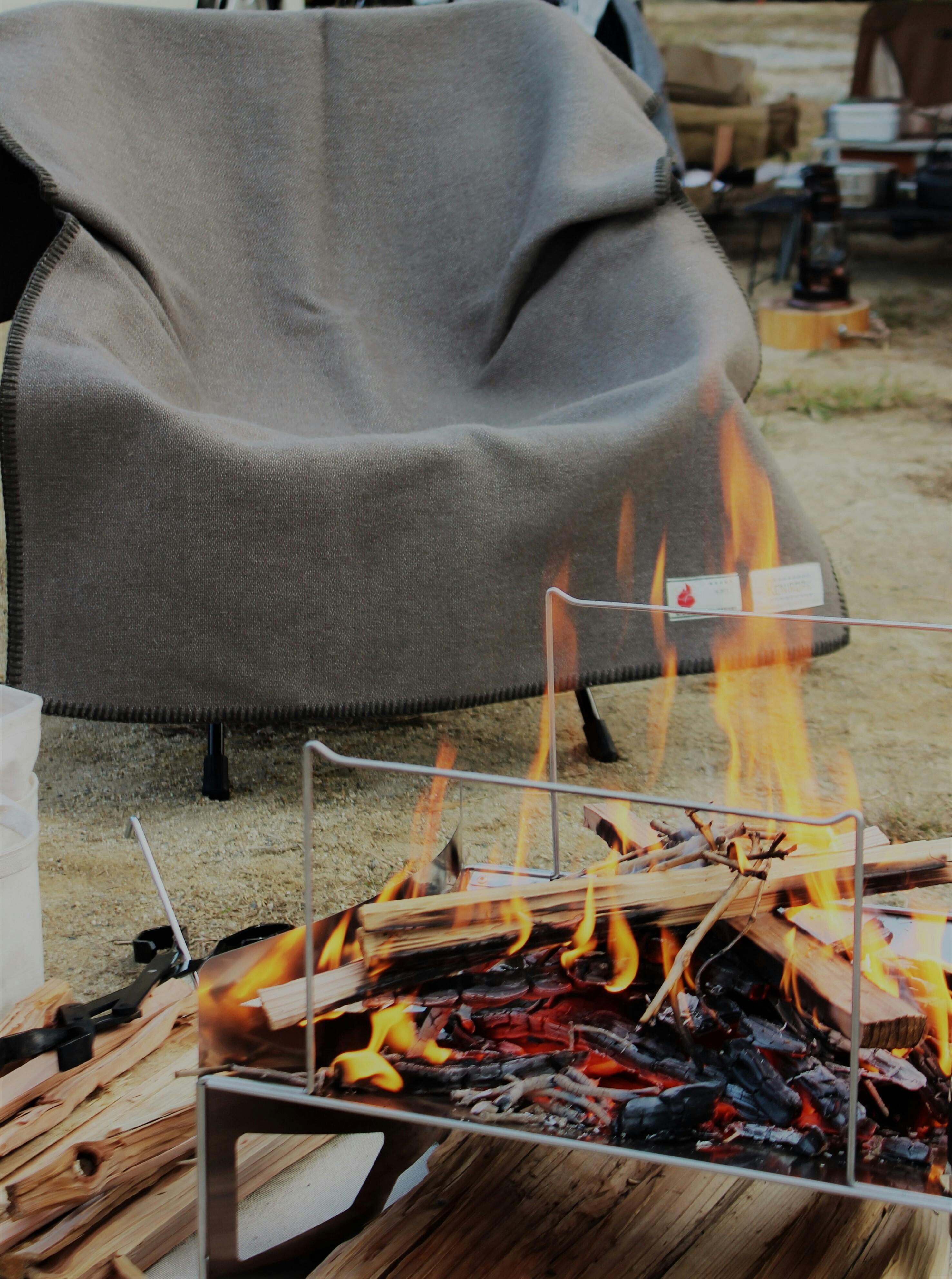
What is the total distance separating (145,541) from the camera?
5.43 feet

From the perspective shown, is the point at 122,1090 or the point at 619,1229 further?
the point at 122,1090

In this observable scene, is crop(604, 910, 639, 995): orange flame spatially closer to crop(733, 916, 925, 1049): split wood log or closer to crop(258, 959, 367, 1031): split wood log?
crop(733, 916, 925, 1049): split wood log

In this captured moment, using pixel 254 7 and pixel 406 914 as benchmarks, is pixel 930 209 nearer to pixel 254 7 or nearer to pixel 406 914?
pixel 254 7

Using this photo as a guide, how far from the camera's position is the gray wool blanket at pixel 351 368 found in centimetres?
166

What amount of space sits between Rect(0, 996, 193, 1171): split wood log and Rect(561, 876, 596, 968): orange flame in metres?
0.49

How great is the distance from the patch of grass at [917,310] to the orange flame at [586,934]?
3.62 meters

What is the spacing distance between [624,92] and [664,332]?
579mm

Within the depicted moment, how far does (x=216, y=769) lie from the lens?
5.95 ft

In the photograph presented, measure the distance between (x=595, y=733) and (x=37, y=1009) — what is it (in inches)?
36.1

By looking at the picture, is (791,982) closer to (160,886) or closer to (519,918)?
(519,918)

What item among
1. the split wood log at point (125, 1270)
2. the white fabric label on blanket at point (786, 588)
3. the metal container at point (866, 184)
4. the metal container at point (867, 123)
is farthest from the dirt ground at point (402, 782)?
the metal container at point (867, 123)

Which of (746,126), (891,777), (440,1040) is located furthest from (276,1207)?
(746,126)

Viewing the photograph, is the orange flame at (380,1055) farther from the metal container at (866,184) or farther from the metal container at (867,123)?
the metal container at (867,123)

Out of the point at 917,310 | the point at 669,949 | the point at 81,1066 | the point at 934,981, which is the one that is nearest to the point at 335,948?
the point at 669,949
